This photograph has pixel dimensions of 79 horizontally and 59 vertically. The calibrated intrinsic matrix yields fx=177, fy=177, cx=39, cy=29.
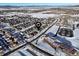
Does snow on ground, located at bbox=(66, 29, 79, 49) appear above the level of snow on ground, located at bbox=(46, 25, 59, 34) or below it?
below

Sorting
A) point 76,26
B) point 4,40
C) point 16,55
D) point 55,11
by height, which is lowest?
point 16,55

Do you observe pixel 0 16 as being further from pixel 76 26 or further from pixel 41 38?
pixel 76 26

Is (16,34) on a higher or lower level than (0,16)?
lower

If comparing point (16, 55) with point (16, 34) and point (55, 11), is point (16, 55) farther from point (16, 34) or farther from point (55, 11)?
point (55, 11)

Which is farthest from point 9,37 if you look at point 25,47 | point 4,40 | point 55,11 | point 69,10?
point 69,10

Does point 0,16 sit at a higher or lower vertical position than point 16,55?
higher

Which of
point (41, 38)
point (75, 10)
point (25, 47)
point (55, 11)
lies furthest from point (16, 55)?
point (75, 10)

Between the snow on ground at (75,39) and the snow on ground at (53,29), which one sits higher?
the snow on ground at (53,29)
